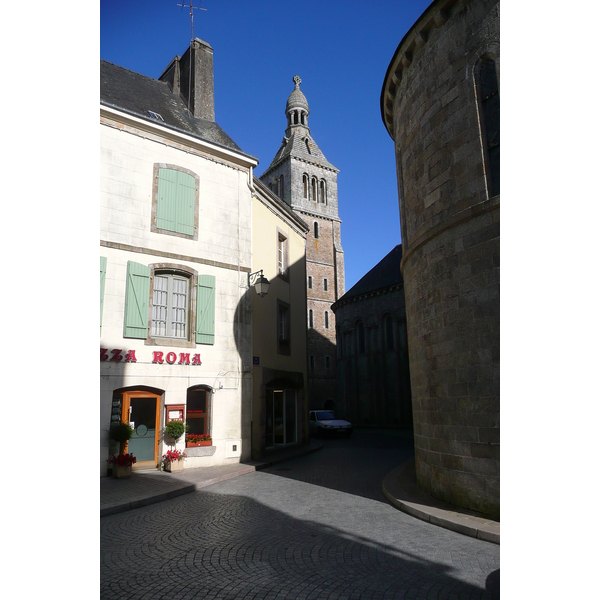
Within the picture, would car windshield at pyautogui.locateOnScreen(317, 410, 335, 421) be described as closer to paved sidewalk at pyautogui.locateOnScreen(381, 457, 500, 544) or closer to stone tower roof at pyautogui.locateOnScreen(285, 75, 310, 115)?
paved sidewalk at pyautogui.locateOnScreen(381, 457, 500, 544)

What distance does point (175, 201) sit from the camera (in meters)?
13.9

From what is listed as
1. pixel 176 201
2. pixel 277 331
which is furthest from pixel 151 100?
pixel 277 331

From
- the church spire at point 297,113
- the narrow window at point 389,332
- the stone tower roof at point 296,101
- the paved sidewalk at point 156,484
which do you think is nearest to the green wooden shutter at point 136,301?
the paved sidewalk at point 156,484

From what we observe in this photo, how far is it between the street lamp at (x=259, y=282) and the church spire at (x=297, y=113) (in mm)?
45469

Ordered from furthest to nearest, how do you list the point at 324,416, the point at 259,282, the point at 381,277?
the point at 381,277, the point at 324,416, the point at 259,282

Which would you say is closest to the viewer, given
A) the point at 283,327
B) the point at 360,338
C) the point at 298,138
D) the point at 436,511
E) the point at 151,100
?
the point at 436,511

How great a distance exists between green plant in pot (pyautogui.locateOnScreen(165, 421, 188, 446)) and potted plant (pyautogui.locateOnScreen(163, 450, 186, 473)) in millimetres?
394

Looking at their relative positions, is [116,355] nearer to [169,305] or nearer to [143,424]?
[143,424]

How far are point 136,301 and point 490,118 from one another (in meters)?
9.06

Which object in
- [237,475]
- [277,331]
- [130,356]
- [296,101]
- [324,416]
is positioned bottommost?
[324,416]

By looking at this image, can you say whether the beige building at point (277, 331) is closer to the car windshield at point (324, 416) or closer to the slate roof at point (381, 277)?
the car windshield at point (324, 416)
